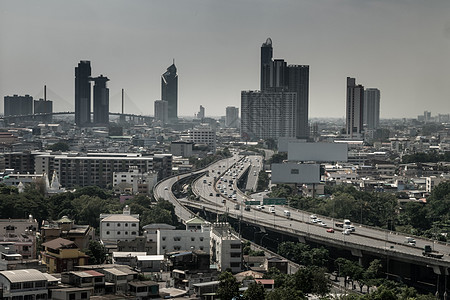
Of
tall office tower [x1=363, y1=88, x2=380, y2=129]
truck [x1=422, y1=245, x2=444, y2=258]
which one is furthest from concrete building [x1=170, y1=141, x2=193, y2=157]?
tall office tower [x1=363, y1=88, x2=380, y2=129]

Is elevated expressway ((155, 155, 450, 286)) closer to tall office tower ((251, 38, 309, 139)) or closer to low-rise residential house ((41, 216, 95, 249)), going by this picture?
low-rise residential house ((41, 216, 95, 249))

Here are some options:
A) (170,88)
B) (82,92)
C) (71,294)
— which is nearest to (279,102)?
(82,92)

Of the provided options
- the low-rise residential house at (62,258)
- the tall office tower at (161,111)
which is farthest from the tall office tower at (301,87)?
the low-rise residential house at (62,258)

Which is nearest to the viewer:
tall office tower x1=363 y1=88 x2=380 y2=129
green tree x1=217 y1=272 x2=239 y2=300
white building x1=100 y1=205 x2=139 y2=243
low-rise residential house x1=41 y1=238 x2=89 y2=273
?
green tree x1=217 y1=272 x2=239 y2=300

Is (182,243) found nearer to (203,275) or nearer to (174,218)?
(203,275)

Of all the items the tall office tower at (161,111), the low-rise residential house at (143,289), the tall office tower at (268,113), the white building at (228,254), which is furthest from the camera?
the tall office tower at (161,111)

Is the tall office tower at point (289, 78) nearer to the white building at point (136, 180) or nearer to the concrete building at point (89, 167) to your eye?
the concrete building at point (89, 167)

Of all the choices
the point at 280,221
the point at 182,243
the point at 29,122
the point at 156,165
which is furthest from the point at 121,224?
the point at 29,122
